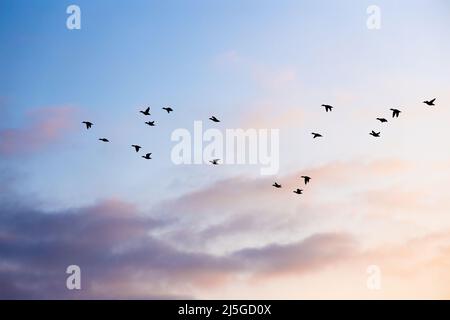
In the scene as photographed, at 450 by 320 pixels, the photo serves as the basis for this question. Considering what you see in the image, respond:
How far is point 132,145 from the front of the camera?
86562mm
